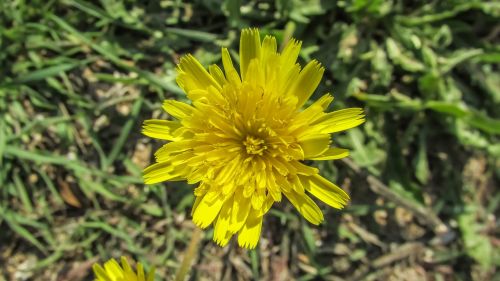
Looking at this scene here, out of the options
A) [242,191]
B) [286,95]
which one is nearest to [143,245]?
[242,191]

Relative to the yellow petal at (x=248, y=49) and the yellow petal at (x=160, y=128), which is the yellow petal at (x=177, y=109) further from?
the yellow petal at (x=248, y=49)

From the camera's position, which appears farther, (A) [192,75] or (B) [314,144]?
(A) [192,75]

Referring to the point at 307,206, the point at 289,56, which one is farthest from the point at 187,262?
the point at 289,56

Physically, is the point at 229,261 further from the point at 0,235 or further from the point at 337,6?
the point at 337,6

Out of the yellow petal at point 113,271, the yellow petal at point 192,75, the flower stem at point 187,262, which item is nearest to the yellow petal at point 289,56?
the yellow petal at point 192,75

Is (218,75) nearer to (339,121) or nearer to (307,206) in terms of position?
(339,121)

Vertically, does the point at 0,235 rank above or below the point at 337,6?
below

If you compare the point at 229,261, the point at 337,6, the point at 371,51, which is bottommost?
the point at 229,261
